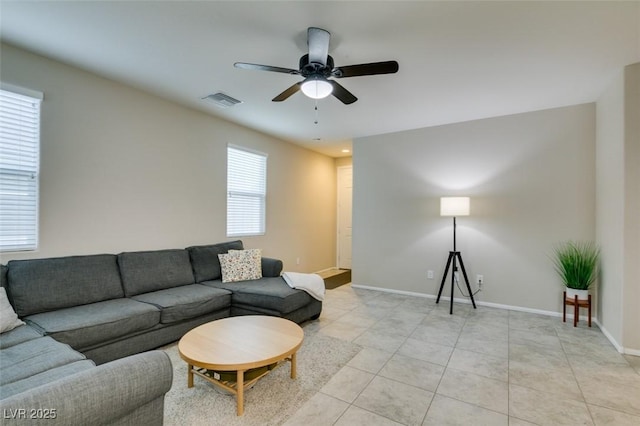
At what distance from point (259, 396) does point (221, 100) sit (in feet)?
10.2

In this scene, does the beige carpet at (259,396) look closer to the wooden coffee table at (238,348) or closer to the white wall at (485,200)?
the wooden coffee table at (238,348)

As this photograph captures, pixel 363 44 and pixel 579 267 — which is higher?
pixel 363 44

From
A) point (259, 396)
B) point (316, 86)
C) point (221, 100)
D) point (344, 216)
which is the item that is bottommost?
point (259, 396)

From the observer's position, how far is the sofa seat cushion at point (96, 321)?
2113 mm

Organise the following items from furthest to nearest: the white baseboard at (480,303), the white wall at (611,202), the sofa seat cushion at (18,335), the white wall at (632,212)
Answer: the white baseboard at (480,303) < the white wall at (611,202) < the white wall at (632,212) < the sofa seat cushion at (18,335)

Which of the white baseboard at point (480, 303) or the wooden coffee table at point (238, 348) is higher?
the wooden coffee table at point (238, 348)

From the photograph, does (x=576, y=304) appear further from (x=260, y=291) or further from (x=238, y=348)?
(x=238, y=348)

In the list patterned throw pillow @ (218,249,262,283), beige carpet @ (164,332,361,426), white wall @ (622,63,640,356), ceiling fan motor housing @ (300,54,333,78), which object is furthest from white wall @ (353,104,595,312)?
ceiling fan motor housing @ (300,54,333,78)

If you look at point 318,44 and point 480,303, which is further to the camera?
point 480,303

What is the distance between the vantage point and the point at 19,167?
101 inches

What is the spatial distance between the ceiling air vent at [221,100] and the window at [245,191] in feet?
2.89

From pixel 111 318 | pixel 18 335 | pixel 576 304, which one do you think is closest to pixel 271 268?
pixel 111 318

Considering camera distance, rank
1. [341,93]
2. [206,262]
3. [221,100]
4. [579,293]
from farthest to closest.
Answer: [206,262]
[221,100]
[579,293]
[341,93]

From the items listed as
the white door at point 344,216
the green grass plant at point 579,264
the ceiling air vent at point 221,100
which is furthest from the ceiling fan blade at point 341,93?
the white door at point 344,216
